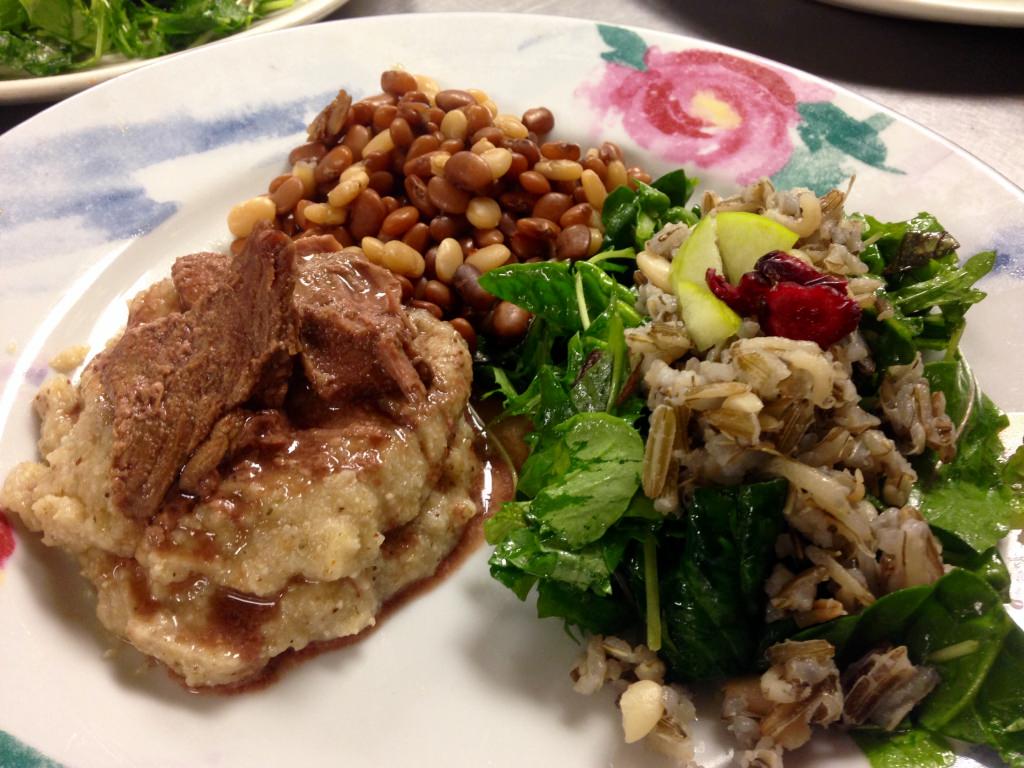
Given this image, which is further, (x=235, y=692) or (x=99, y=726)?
(x=235, y=692)

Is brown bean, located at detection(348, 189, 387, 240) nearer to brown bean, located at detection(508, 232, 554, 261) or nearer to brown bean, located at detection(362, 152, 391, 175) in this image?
brown bean, located at detection(362, 152, 391, 175)

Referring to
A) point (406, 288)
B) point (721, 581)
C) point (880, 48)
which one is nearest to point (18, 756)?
point (721, 581)

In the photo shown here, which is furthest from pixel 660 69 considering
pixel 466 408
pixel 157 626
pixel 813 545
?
pixel 157 626

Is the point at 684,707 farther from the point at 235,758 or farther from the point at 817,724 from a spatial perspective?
the point at 235,758

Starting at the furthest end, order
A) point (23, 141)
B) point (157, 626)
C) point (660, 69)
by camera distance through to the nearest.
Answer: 1. point (660, 69)
2. point (23, 141)
3. point (157, 626)

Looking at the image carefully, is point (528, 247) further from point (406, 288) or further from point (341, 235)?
point (341, 235)

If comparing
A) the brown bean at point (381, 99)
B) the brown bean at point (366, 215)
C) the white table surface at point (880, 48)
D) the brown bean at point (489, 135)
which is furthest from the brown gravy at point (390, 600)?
the white table surface at point (880, 48)
